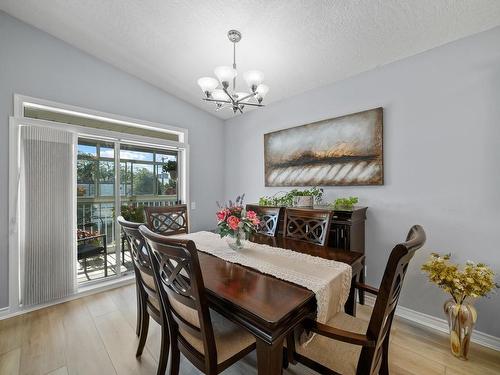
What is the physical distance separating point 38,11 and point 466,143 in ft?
14.1

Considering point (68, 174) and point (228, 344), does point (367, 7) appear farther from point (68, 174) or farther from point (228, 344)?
point (68, 174)

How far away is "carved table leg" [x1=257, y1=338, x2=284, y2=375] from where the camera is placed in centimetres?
96

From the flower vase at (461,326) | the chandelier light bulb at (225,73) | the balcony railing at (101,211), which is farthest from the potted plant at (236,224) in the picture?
the balcony railing at (101,211)

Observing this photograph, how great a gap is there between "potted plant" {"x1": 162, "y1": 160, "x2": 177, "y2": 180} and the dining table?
99.5 inches

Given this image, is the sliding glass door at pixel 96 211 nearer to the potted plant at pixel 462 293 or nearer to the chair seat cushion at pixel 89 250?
the chair seat cushion at pixel 89 250

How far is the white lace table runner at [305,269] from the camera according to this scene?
1.19m

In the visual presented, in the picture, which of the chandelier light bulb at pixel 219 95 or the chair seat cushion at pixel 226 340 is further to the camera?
the chandelier light bulb at pixel 219 95

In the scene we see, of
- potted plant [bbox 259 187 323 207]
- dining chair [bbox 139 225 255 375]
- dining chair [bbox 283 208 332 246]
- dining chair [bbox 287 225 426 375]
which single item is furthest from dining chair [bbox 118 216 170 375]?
potted plant [bbox 259 187 323 207]

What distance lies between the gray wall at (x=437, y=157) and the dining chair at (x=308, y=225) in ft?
2.61

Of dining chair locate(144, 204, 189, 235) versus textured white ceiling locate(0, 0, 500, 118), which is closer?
textured white ceiling locate(0, 0, 500, 118)

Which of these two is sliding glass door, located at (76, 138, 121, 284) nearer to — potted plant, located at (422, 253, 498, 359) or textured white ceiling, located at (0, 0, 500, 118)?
textured white ceiling, located at (0, 0, 500, 118)

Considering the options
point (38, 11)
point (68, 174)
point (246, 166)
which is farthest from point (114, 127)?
point (246, 166)

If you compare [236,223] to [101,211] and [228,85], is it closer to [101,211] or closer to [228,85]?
[228,85]

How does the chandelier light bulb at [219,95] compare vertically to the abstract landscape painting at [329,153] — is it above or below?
above
